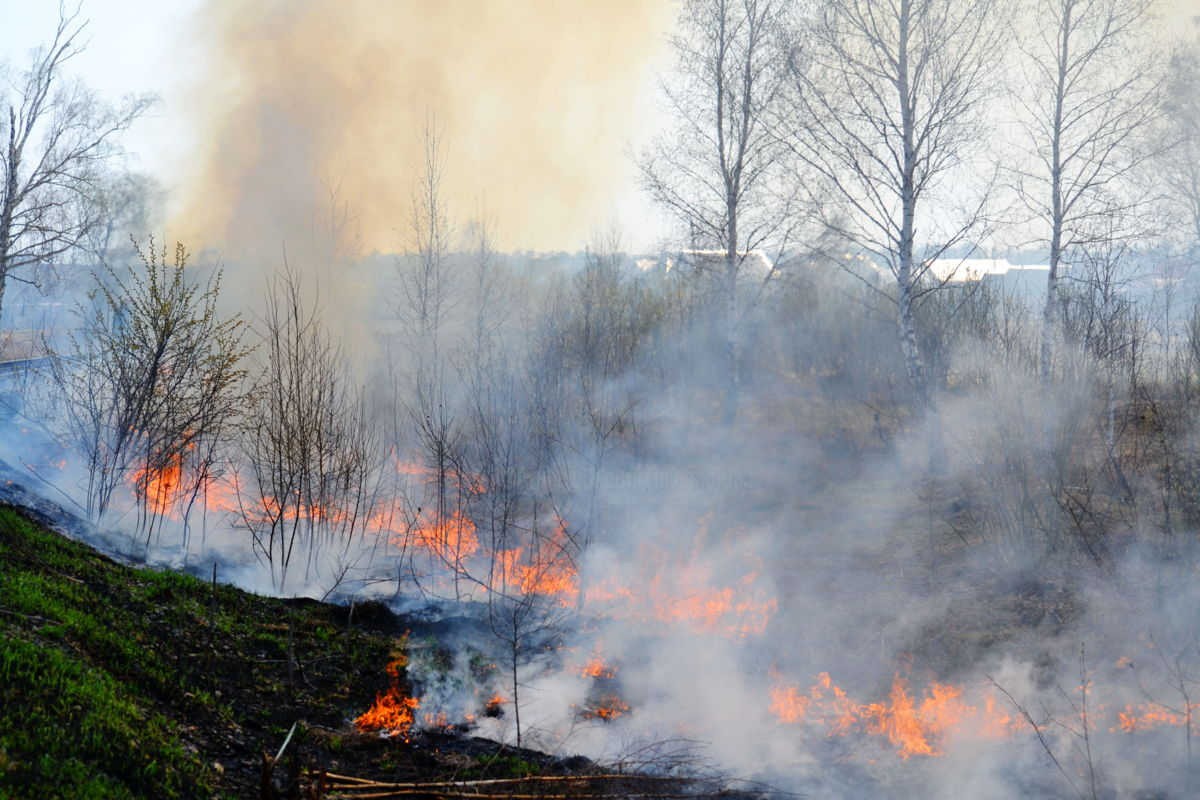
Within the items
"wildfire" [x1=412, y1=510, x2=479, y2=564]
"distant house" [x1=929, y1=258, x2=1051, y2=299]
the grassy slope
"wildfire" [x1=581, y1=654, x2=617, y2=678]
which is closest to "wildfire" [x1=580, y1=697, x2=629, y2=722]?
"wildfire" [x1=581, y1=654, x2=617, y2=678]

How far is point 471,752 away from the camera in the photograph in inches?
241

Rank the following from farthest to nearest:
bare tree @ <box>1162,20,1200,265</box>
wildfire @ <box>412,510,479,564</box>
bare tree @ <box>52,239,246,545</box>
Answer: bare tree @ <box>1162,20,1200,265</box>, wildfire @ <box>412,510,479,564</box>, bare tree @ <box>52,239,246,545</box>

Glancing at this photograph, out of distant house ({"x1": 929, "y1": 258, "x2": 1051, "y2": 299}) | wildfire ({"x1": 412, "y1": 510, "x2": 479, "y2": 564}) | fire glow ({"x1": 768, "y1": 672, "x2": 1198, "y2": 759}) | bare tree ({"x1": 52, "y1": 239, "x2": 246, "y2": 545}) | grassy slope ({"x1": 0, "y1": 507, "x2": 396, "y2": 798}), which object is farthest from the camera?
distant house ({"x1": 929, "y1": 258, "x2": 1051, "y2": 299})

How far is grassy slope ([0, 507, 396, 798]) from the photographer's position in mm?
4109

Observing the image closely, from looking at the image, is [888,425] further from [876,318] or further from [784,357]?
[784,357]

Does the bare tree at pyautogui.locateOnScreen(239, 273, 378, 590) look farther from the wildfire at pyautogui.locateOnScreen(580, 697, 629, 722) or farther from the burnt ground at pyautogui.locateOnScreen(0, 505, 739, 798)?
the wildfire at pyautogui.locateOnScreen(580, 697, 629, 722)

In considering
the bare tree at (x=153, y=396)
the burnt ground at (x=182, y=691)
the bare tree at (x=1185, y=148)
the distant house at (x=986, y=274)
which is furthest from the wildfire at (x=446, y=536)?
the bare tree at (x=1185, y=148)

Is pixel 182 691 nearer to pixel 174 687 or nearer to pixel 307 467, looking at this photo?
pixel 174 687

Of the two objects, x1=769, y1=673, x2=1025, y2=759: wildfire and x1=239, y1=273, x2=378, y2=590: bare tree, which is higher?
x1=239, y1=273, x2=378, y2=590: bare tree

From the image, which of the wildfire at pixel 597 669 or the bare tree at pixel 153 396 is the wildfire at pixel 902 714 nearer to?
the wildfire at pixel 597 669

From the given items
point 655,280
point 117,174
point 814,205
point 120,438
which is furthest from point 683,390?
point 117,174

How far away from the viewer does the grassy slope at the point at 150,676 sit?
4.11 meters

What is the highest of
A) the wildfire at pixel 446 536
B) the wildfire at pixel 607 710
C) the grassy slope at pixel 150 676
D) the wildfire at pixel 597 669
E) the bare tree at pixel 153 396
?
the bare tree at pixel 153 396

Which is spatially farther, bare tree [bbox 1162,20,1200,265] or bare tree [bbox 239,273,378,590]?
bare tree [bbox 1162,20,1200,265]
